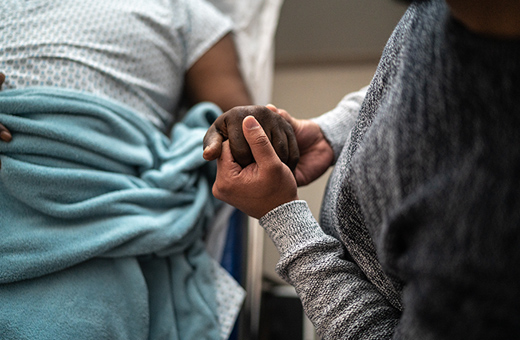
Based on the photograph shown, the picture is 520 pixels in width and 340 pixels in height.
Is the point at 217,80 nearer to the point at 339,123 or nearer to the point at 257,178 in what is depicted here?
the point at 339,123

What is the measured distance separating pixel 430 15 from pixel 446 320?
31 centimetres

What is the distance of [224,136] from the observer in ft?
1.97

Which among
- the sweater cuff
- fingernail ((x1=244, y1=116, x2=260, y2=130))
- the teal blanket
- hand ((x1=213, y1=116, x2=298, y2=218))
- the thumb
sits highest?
fingernail ((x1=244, y1=116, x2=260, y2=130))

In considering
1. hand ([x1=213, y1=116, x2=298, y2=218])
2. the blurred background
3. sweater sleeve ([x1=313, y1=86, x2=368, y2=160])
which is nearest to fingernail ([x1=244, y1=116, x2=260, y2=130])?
hand ([x1=213, y1=116, x2=298, y2=218])

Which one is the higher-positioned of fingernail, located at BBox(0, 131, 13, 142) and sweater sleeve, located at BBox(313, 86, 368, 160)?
sweater sleeve, located at BBox(313, 86, 368, 160)

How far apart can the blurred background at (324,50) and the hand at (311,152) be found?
2.03 ft

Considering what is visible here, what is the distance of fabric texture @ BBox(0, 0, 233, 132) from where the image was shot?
76 centimetres

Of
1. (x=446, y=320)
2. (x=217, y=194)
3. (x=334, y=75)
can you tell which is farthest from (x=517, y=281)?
(x=334, y=75)

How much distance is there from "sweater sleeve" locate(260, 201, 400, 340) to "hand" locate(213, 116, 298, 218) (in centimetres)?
2

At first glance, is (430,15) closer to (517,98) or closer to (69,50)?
(517,98)

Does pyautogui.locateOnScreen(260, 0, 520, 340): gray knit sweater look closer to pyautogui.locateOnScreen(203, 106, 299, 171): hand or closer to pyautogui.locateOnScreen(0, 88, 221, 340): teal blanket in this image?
pyautogui.locateOnScreen(203, 106, 299, 171): hand

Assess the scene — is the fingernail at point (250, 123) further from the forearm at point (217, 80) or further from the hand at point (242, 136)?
the forearm at point (217, 80)

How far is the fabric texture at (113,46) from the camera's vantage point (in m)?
0.76

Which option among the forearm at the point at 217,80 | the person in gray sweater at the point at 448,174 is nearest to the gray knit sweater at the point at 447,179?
the person in gray sweater at the point at 448,174
